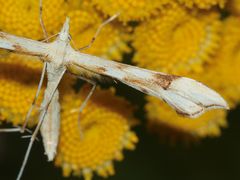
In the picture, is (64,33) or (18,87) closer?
(64,33)

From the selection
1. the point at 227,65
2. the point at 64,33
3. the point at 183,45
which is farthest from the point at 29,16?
the point at 227,65

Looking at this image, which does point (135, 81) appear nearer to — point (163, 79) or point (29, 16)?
point (163, 79)

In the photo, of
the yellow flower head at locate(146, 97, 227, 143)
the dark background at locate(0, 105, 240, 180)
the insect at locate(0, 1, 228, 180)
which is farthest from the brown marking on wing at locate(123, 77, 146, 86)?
the dark background at locate(0, 105, 240, 180)

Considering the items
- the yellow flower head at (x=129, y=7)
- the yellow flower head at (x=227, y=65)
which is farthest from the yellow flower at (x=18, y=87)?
the yellow flower head at (x=227, y=65)

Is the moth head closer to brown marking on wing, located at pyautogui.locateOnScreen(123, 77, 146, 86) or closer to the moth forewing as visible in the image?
the moth forewing

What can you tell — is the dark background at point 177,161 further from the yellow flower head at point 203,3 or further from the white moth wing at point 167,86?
the white moth wing at point 167,86

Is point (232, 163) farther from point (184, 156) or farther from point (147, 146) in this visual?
point (147, 146)
